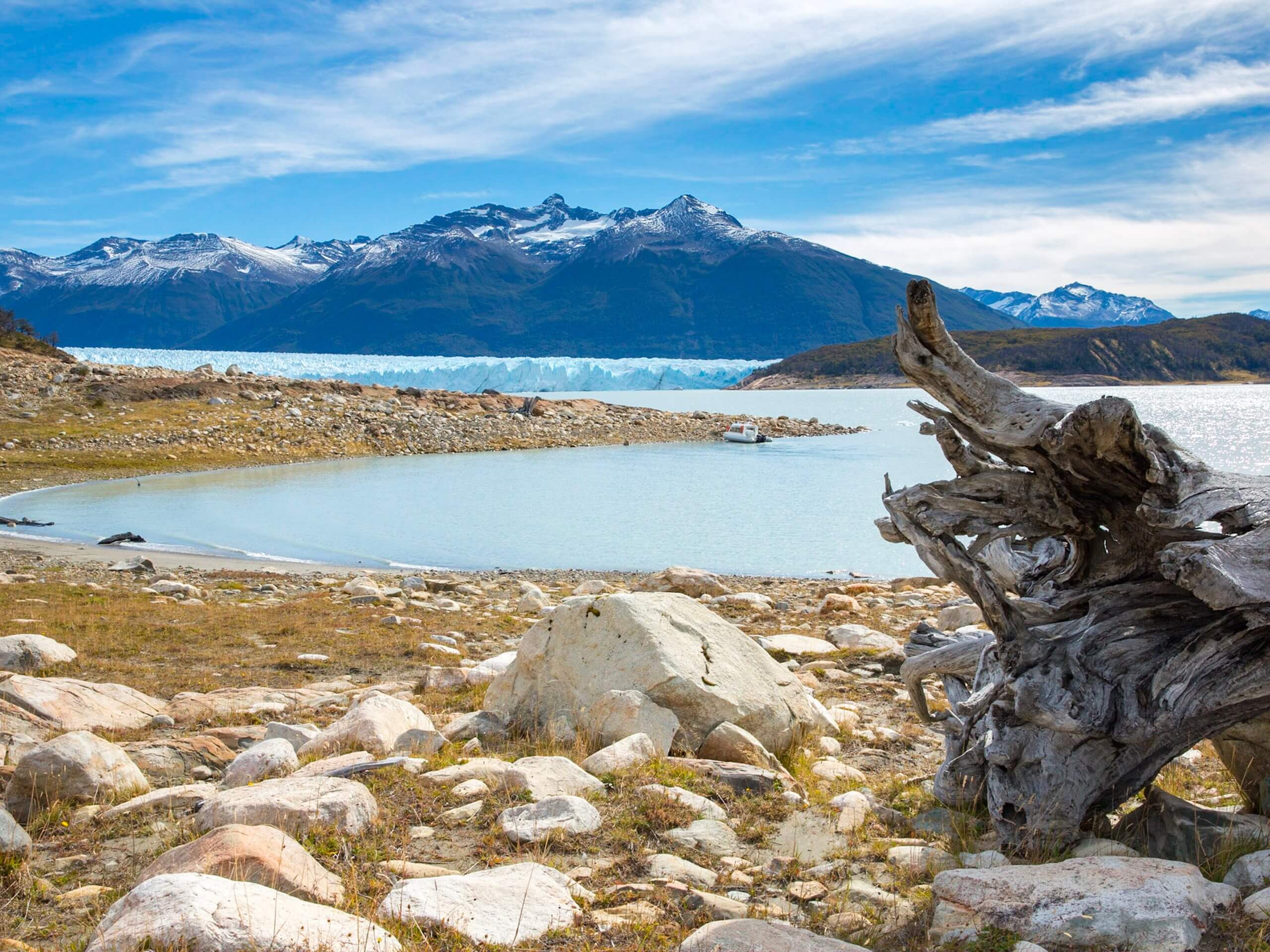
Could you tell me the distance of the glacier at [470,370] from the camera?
108 metres

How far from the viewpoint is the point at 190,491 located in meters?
36.5

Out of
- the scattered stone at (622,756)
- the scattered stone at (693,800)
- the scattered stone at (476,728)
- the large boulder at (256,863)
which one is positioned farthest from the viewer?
the scattered stone at (476,728)

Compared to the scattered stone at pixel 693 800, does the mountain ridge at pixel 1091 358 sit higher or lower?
higher

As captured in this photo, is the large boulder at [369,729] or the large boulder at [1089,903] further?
the large boulder at [369,729]

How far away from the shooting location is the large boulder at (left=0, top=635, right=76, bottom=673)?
34.0 feet

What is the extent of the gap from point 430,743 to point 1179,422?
81697mm

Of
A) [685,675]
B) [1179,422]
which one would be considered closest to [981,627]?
[685,675]

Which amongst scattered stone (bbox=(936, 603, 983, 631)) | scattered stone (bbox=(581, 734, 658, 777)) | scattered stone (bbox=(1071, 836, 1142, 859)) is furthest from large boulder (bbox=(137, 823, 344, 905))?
scattered stone (bbox=(936, 603, 983, 631))

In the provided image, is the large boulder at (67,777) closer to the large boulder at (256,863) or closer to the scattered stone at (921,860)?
the large boulder at (256,863)

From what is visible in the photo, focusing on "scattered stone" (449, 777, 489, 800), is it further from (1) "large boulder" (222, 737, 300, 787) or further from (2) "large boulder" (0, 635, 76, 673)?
(2) "large boulder" (0, 635, 76, 673)

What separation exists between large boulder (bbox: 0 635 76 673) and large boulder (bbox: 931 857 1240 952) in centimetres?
985

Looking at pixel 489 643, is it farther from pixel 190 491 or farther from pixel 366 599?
pixel 190 491

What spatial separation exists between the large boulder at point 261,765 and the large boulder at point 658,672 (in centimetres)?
210

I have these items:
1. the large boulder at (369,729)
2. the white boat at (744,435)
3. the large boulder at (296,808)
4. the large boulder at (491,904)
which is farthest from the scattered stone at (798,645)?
the white boat at (744,435)
